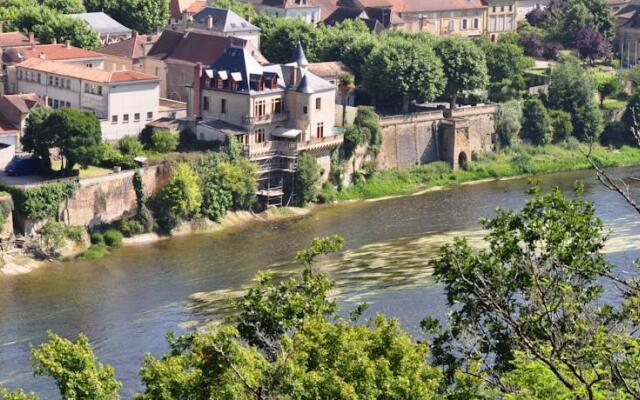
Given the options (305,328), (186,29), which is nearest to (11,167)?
(186,29)

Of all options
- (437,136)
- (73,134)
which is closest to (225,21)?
(437,136)

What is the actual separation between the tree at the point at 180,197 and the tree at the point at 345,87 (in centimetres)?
1104

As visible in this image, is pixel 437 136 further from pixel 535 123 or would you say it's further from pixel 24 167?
pixel 24 167

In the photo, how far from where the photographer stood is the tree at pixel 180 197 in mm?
55969

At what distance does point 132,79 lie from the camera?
61.5 m

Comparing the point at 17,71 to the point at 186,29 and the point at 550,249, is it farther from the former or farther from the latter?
the point at 550,249

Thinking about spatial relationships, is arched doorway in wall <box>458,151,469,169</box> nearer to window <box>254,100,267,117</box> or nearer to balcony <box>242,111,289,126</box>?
balcony <box>242,111,289,126</box>

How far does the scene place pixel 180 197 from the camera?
2202 inches

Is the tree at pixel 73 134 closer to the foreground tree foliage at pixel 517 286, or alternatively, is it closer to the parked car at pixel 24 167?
the parked car at pixel 24 167

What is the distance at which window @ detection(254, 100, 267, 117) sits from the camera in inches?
2415

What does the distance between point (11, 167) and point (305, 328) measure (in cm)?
2807

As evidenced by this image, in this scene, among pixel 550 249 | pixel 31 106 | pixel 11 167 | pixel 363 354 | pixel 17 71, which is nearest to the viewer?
pixel 363 354

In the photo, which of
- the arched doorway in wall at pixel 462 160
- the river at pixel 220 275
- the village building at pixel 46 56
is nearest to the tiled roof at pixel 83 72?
the village building at pixel 46 56

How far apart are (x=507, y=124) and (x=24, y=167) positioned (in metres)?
25.5
